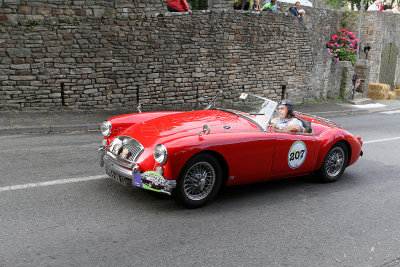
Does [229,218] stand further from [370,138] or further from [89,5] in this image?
[89,5]

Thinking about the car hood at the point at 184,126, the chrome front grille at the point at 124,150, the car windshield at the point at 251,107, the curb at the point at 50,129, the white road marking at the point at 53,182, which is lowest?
the curb at the point at 50,129

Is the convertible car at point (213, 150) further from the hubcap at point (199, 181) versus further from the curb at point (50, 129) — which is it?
the curb at point (50, 129)

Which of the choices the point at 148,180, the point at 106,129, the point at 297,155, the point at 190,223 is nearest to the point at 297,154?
the point at 297,155

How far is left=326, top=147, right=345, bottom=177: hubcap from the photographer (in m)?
7.31

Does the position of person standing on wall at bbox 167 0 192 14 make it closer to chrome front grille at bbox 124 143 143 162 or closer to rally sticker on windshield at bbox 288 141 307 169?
rally sticker on windshield at bbox 288 141 307 169

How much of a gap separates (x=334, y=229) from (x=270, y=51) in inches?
483

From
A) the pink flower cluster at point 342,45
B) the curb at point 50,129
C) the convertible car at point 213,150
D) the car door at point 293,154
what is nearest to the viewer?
the convertible car at point 213,150

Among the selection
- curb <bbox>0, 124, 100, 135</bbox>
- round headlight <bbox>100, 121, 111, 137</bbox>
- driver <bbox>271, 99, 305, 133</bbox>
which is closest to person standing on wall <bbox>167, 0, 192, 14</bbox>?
curb <bbox>0, 124, 100, 135</bbox>

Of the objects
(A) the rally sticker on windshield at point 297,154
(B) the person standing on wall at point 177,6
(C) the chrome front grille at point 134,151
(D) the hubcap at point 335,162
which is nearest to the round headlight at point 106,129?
(C) the chrome front grille at point 134,151

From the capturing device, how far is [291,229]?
A: 5453 mm

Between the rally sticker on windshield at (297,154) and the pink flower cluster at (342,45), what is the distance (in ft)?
53.2

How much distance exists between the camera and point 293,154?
21.7 feet

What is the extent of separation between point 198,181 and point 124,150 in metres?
1.08

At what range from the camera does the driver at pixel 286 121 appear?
6.71m
